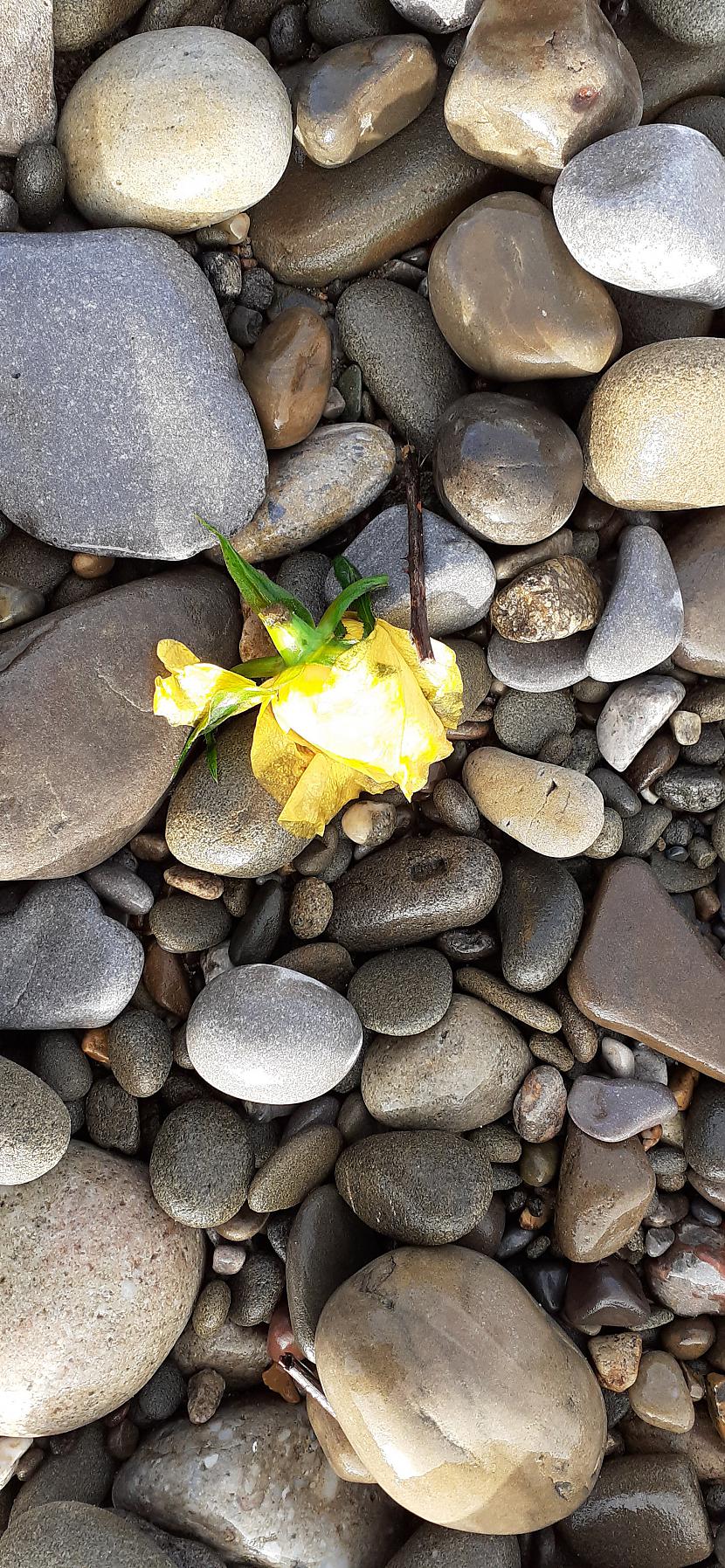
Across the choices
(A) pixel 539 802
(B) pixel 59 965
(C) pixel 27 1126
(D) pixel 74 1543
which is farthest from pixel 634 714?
(D) pixel 74 1543

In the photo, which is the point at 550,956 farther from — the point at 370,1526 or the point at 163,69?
the point at 163,69

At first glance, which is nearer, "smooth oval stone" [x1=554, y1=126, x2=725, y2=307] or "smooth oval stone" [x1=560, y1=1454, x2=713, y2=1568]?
"smooth oval stone" [x1=554, y1=126, x2=725, y2=307]

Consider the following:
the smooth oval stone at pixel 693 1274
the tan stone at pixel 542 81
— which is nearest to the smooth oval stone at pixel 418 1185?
the smooth oval stone at pixel 693 1274

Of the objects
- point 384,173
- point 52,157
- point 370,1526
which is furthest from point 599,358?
point 370,1526

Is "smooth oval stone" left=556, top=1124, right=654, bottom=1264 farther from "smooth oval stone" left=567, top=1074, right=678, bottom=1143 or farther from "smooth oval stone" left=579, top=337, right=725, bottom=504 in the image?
"smooth oval stone" left=579, top=337, right=725, bottom=504

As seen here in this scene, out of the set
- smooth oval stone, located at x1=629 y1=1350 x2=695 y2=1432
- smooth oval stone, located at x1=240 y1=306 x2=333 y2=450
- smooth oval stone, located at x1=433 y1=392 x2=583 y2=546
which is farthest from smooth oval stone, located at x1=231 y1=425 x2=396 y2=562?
smooth oval stone, located at x1=629 y1=1350 x2=695 y2=1432

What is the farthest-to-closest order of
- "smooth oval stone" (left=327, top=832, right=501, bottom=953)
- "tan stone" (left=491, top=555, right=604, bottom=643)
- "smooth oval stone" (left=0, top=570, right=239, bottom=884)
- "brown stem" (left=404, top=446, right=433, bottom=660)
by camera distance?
"smooth oval stone" (left=327, top=832, right=501, bottom=953)
"tan stone" (left=491, top=555, right=604, bottom=643)
"smooth oval stone" (left=0, top=570, right=239, bottom=884)
"brown stem" (left=404, top=446, right=433, bottom=660)
